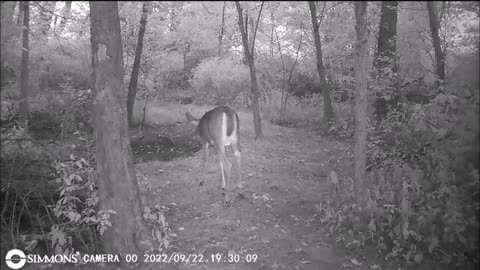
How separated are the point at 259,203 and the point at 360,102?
2572mm

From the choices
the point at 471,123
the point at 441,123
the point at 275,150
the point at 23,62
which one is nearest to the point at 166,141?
the point at 275,150

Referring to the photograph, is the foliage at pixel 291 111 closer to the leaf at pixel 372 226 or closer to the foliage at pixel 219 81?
the foliage at pixel 219 81

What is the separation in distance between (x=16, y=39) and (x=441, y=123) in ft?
19.5

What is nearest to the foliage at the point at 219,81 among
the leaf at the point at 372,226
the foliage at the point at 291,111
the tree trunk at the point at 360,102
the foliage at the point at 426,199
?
the foliage at the point at 291,111

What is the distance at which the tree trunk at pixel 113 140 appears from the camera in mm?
4973

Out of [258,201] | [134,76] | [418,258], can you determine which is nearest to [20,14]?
[258,201]

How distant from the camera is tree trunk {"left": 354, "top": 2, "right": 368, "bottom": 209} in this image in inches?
215

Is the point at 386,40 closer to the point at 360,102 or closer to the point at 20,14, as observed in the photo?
the point at 360,102

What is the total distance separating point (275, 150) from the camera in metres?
10.0

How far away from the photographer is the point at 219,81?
40.1 ft

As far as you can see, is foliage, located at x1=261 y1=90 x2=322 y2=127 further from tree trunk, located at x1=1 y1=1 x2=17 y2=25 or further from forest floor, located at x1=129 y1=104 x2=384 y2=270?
tree trunk, located at x1=1 y1=1 x2=17 y2=25

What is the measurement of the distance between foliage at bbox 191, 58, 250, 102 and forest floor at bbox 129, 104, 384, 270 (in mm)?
1373

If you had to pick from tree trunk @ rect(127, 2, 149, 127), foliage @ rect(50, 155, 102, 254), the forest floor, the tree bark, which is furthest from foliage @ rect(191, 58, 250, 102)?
foliage @ rect(50, 155, 102, 254)

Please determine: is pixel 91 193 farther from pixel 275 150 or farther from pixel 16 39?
pixel 275 150
